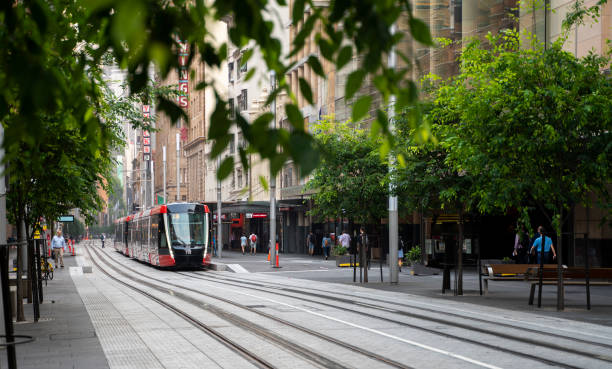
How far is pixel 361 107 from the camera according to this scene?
3516 mm

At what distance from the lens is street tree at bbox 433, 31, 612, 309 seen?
53.4ft

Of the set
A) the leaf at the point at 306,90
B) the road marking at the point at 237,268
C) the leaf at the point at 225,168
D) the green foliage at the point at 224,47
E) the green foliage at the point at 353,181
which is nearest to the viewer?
the green foliage at the point at 224,47

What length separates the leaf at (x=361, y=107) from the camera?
3.49 meters

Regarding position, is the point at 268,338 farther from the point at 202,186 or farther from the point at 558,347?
the point at 202,186

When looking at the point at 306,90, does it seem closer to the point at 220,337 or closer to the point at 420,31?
the point at 420,31

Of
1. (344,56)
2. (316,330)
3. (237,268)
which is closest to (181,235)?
(237,268)

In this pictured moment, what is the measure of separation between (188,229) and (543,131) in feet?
83.8

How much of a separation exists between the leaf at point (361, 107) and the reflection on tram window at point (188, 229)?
36271 millimetres

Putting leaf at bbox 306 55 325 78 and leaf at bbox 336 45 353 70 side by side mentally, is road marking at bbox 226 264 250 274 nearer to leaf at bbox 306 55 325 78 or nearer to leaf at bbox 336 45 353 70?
leaf at bbox 306 55 325 78

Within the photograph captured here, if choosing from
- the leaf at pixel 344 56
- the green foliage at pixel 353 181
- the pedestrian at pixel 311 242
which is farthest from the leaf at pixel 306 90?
the pedestrian at pixel 311 242

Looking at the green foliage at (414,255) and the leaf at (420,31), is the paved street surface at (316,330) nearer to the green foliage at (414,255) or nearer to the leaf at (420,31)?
the leaf at (420,31)

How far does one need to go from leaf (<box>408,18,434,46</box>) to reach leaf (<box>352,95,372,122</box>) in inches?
14.5

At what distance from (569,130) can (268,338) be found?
309 inches

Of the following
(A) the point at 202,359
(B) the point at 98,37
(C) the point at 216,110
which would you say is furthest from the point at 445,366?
(C) the point at 216,110
